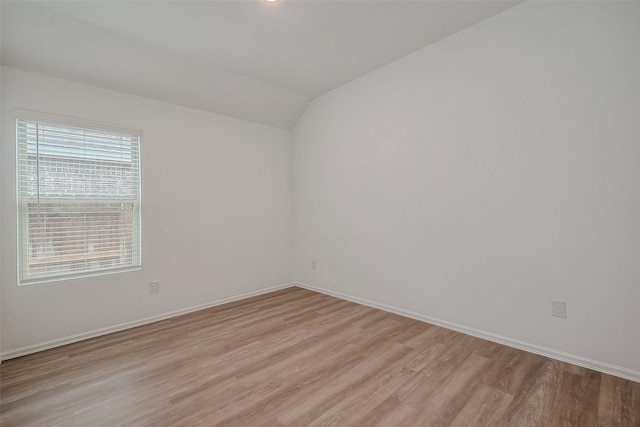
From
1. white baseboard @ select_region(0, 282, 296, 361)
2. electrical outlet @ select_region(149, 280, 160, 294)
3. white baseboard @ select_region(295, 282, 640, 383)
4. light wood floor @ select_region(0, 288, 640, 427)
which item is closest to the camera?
light wood floor @ select_region(0, 288, 640, 427)

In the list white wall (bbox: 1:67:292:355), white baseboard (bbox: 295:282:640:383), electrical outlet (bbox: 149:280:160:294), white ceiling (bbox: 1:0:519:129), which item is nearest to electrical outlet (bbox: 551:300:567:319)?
white baseboard (bbox: 295:282:640:383)

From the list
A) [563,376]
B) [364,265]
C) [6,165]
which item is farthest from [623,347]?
[6,165]

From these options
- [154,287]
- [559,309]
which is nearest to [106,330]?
[154,287]

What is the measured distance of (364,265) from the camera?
3.55 meters

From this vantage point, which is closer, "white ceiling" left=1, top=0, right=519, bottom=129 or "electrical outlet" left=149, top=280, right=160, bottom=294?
"white ceiling" left=1, top=0, right=519, bottom=129

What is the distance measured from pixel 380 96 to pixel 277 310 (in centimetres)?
278

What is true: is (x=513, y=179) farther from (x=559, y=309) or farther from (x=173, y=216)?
(x=173, y=216)

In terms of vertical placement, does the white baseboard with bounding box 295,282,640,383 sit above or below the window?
below

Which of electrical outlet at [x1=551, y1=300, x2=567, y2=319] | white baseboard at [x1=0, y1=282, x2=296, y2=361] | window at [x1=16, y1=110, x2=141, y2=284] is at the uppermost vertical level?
window at [x1=16, y1=110, x2=141, y2=284]

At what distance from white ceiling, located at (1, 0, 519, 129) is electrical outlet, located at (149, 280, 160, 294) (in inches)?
80.1

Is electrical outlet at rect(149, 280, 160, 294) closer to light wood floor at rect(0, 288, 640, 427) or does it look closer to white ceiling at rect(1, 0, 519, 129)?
light wood floor at rect(0, 288, 640, 427)

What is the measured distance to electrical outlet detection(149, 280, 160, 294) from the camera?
312cm

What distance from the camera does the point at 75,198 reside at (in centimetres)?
270

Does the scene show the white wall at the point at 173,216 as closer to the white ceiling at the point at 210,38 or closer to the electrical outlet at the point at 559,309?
the white ceiling at the point at 210,38
